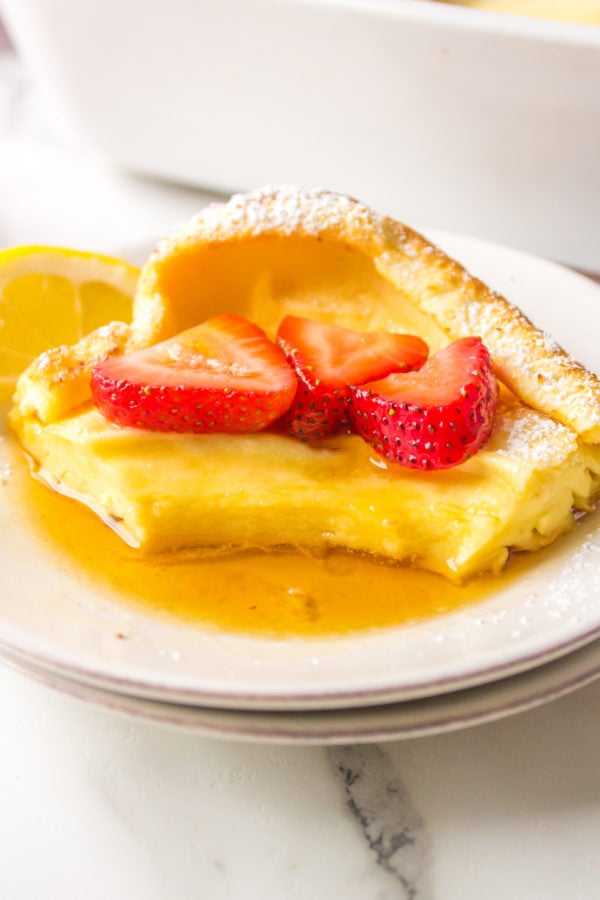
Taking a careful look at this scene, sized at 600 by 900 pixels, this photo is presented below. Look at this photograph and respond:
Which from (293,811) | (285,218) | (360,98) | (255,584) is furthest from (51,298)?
(293,811)

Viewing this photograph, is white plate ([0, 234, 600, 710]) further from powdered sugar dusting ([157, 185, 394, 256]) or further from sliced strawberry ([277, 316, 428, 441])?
powdered sugar dusting ([157, 185, 394, 256])

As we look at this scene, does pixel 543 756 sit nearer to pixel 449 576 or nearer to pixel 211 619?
pixel 449 576

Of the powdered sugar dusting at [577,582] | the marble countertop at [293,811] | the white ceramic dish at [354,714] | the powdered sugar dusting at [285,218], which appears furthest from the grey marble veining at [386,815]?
the powdered sugar dusting at [285,218]

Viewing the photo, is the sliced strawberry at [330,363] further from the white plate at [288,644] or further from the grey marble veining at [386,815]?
the grey marble veining at [386,815]

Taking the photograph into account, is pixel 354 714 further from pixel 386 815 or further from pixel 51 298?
pixel 51 298

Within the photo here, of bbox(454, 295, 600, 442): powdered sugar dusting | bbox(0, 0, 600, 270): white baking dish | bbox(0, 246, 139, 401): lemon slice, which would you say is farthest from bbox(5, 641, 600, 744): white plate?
bbox(0, 0, 600, 270): white baking dish

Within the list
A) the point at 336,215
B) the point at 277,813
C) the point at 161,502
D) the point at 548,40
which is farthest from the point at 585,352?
the point at 277,813
